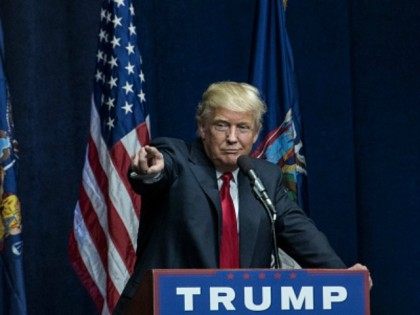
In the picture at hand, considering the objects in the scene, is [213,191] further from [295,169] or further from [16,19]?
[16,19]

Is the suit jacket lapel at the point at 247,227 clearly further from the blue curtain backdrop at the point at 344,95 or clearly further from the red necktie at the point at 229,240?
the blue curtain backdrop at the point at 344,95

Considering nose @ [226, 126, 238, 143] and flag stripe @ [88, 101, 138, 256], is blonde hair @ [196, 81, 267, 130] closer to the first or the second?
nose @ [226, 126, 238, 143]

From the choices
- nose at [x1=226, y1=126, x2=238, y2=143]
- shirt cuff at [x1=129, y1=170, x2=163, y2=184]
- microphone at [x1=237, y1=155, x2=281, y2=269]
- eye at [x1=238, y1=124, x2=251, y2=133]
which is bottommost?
microphone at [x1=237, y1=155, x2=281, y2=269]

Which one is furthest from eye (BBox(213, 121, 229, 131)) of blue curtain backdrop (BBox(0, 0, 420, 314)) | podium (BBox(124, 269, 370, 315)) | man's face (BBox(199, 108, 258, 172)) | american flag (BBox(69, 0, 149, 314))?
blue curtain backdrop (BBox(0, 0, 420, 314))

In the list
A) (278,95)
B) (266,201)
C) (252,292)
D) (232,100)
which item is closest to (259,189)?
(266,201)

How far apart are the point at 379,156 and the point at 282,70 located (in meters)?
0.99

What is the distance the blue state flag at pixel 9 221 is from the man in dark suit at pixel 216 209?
43.7 inches

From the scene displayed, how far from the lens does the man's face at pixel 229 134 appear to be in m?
3.42

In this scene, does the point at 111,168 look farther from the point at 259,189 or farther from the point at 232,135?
the point at 259,189

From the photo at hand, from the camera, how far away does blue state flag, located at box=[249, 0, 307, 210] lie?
4.79 m

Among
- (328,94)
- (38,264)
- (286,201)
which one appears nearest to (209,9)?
(328,94)

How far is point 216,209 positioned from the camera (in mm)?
3355

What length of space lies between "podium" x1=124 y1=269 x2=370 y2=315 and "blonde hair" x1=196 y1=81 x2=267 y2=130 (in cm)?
80

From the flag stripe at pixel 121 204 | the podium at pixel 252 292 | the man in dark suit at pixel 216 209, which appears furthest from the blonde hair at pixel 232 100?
the flag stripe at pixel 121 204
